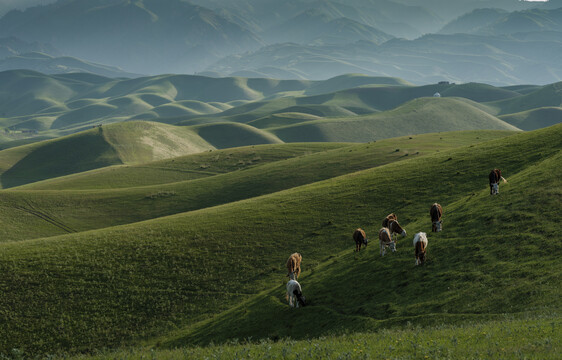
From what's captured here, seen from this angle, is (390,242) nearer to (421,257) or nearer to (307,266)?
(421,257)

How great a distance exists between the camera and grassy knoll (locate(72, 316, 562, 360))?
15312 mm

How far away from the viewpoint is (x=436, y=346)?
16.5 m

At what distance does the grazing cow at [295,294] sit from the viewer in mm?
30516

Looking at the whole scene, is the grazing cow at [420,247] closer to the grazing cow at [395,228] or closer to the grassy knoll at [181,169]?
the grazing cow at [395,228]

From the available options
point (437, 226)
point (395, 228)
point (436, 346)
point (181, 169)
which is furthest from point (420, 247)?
point (181, 169)

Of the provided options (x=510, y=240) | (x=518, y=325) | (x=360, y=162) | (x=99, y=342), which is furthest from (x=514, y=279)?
(x=360, y=162)

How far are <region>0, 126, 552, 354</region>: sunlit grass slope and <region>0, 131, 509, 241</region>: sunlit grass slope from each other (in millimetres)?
26972

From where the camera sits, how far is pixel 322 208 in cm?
5528

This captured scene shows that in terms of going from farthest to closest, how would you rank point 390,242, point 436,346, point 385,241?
point 385,241, point 390,242, point 436,346

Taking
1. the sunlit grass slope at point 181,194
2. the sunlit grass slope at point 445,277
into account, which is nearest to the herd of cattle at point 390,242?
the sunlit grass slope at point 445,277

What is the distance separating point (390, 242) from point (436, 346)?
57.3 ft

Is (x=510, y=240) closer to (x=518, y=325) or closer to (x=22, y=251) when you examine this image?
(x=518, y=325)

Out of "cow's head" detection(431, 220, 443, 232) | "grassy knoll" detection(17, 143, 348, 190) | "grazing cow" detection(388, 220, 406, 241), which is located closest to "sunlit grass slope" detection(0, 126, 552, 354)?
"cow's head" detection(431, 220, 443, 232)

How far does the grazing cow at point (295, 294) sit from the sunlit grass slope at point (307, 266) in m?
0.73
